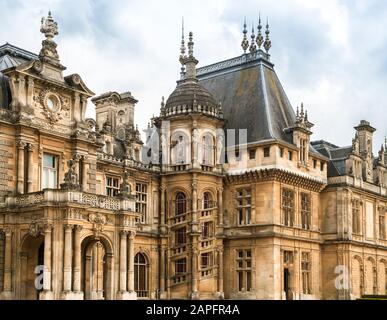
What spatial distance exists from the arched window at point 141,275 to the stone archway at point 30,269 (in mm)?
8195

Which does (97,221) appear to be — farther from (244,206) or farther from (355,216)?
(355,216)

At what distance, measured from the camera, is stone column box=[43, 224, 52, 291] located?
24.6 meters

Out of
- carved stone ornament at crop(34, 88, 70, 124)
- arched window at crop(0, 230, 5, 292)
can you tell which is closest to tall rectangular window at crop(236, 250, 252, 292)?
carved stone ornament at crop(34, 88, 70, 124)

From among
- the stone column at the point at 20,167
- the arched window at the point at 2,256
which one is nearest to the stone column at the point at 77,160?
the stone column at the point at 20,167

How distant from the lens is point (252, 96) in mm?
39094

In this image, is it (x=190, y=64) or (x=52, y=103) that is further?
(x=190, y=64)

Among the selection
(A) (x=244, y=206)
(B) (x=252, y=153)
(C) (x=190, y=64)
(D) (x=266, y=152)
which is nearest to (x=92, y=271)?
(A) (x=244, y=206)

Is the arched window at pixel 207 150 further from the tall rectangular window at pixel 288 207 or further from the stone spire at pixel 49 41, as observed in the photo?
the stone spire at pixel 49 41

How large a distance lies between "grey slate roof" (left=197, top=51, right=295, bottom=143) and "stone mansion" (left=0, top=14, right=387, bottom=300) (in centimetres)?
9

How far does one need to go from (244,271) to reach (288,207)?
14.3 ft

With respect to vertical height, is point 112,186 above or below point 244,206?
above

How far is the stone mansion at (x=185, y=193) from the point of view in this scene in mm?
25906
